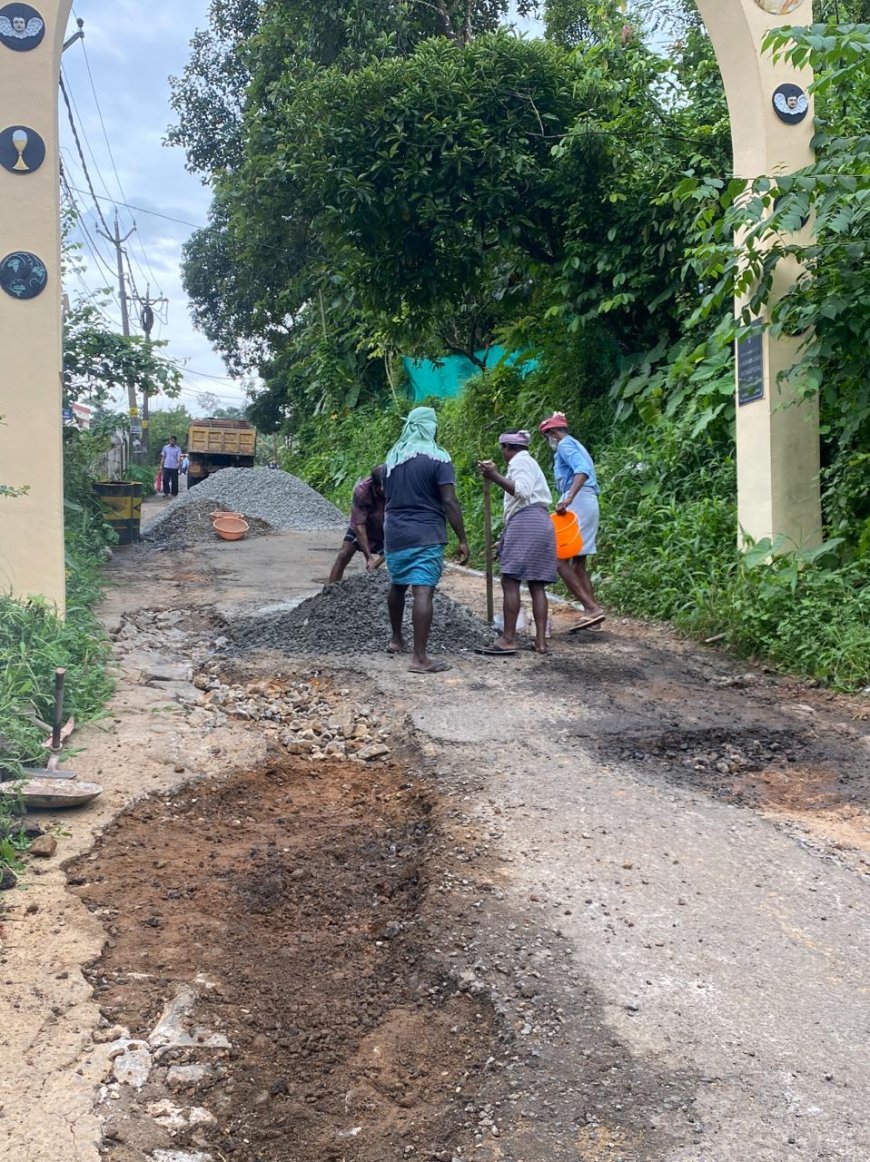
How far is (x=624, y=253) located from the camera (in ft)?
33.6

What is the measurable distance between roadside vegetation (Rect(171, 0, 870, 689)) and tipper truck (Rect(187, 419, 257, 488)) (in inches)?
639

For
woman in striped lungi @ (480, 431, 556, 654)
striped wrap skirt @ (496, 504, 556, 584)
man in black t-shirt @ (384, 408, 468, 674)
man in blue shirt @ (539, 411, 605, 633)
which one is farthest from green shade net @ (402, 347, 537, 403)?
man in black t-shirt @ (384, 408, 468, 674)

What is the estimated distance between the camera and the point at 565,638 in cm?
785

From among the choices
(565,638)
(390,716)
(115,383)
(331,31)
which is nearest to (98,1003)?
(390,716)

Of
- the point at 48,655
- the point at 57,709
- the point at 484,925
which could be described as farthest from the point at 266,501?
the point at 484,925

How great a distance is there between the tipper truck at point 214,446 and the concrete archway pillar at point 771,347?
25265 millimetres

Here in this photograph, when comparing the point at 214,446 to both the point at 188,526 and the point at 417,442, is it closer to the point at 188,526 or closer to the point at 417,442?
the point at 188,526

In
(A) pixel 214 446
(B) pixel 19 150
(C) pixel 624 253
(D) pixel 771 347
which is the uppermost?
(A) pixel 214 446

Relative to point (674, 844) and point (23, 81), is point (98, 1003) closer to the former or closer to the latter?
point (674, 844)

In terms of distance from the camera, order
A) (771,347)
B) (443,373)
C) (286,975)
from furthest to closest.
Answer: (443,373), (771,347), (286,975)

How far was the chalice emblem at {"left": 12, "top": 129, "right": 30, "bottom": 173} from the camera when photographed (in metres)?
6.35

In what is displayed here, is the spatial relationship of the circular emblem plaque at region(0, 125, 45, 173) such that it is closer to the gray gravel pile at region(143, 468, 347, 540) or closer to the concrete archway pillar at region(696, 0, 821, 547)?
the concrete archway pillar at region(696, 0, 821, 547)

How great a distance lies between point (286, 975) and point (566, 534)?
526cm

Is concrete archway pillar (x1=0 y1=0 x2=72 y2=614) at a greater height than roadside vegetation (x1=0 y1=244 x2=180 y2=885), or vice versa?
concrete archway pillar (x1=0 y1=0 x2=72 y2=614)
